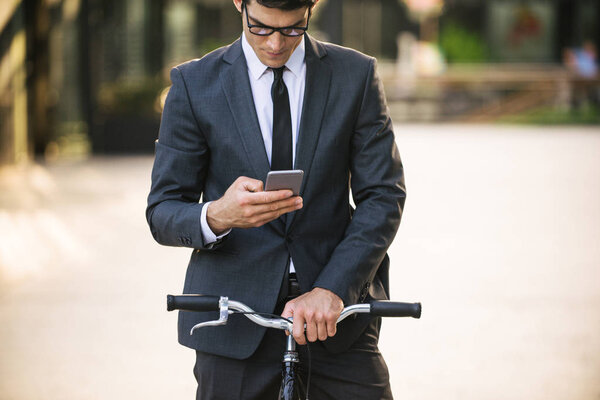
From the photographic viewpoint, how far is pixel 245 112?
226 cm

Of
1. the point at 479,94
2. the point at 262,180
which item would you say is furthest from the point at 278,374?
the point at 479,94

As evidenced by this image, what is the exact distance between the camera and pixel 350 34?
3061cm

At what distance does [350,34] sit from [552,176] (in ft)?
62.3

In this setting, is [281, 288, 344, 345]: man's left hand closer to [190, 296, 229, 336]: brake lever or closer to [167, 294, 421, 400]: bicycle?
[167, 294, 421, 400]: bicycle

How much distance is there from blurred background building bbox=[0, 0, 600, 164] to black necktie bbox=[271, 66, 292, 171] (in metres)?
12.5

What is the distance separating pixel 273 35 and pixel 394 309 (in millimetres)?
717

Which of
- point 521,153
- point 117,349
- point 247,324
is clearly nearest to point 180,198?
point 247,324

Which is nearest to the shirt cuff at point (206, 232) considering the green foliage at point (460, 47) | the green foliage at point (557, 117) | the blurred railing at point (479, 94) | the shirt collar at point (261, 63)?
the shirt collar at point (261, 63)

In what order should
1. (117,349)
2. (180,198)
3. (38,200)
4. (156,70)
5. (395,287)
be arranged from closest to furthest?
(180,198)
(117,349)
(395,287)
(38,200)
(156,70)

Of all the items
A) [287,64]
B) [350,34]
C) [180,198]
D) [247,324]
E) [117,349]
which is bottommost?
[117,349]

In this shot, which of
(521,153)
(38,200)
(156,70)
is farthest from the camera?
(156,70)

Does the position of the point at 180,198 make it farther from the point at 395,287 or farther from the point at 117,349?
the point at 395,287

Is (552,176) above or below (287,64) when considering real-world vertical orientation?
below

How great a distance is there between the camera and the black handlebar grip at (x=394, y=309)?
2049 mm
